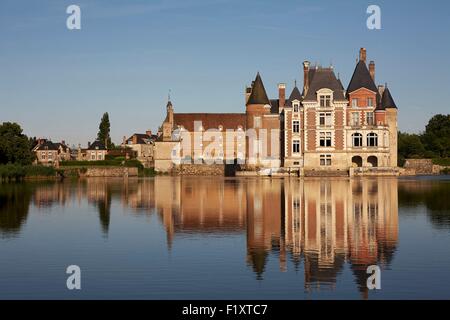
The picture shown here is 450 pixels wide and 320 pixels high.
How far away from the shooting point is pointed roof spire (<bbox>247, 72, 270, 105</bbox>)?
69631mm

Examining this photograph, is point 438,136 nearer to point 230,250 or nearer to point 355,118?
point 355,118

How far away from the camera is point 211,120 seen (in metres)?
86.6

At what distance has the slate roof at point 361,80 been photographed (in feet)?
205

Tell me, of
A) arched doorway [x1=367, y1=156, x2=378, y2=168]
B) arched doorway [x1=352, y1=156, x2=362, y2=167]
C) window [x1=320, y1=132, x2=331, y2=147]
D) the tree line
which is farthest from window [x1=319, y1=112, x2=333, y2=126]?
the tree line

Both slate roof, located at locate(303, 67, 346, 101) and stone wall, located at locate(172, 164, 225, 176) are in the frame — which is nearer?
slate roof, located at locate(303, 67, 346, 101)

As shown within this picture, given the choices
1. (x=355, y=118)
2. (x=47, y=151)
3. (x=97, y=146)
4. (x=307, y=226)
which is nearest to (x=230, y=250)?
(x=307, y=226)

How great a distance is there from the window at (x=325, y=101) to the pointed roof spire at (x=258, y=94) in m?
8.70

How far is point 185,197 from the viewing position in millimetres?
34469

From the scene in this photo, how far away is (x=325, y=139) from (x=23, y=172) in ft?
94.6

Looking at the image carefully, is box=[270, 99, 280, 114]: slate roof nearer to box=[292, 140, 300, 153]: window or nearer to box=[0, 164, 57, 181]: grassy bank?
box=[292, 140, 300, 153]: window

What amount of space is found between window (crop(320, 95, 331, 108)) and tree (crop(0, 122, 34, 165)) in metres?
29.7

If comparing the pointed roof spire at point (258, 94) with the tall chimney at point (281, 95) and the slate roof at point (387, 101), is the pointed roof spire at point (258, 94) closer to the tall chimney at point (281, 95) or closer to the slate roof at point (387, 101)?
the tall chimney at point (281, 95)

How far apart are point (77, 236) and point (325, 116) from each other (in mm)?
46232

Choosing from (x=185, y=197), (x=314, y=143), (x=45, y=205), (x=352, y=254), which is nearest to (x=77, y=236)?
(x=352, y=254)
